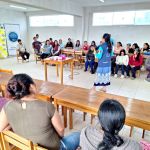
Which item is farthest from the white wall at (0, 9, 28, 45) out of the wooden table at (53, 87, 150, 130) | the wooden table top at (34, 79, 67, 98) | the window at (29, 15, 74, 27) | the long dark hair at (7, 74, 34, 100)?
the long dark hair at (7, 74, 34, 100)

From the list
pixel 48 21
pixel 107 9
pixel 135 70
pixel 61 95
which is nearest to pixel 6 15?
pixel 48 21

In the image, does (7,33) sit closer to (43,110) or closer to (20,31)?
(20,31)

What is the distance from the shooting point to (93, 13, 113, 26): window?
7.28m

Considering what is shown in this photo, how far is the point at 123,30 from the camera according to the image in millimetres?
7047

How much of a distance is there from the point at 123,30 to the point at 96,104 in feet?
20.2

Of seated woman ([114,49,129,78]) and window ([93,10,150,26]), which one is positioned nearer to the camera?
seated woman ([114,49,129,78])

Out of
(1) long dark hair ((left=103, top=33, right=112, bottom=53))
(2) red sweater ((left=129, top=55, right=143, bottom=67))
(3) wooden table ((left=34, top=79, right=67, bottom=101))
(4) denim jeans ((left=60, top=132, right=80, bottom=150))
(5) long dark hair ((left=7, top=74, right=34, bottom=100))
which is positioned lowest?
(4) denim jeans ((left=60, top=132, right=80, bottom=150))

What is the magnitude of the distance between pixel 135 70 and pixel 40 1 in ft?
12.1

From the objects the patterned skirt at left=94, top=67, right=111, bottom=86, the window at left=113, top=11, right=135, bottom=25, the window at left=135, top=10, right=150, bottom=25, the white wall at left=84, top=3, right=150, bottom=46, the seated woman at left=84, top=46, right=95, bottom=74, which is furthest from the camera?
the window at left=113, top=11, right=135, bottom=25

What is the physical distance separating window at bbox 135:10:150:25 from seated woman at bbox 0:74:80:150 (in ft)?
22.5

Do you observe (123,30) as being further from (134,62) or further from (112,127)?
(112,127)

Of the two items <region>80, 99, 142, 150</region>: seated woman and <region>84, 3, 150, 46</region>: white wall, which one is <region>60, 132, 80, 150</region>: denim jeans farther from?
<region>84, 3, 150, 46</region>: white wall

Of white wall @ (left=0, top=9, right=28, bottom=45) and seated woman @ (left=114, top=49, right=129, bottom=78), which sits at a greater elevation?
white wall @ (left=0, top=9, right=28, bottom=45)

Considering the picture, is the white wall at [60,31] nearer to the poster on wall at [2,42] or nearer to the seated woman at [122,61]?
the poster on wall at [2,42]
